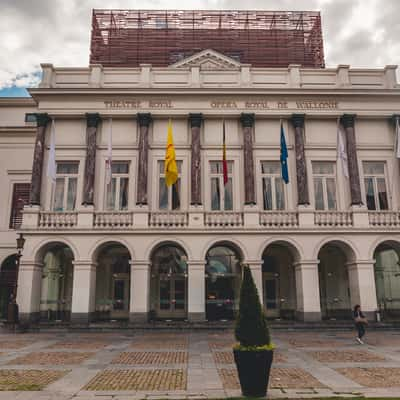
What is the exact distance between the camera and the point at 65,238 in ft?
67.3

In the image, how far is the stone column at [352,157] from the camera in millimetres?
21597

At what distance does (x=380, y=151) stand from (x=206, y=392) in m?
19.6

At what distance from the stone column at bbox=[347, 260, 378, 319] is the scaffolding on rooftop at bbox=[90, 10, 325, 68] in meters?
16.7

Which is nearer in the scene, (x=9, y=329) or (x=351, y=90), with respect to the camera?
(x=9, y=329)

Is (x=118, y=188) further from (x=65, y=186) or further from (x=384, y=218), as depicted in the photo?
(x=384, y=218)

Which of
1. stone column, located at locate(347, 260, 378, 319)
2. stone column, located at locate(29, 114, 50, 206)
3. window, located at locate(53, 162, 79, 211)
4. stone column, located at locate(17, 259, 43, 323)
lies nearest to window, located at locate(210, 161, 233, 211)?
stone column, located at locate(347, 260, 378, 319)

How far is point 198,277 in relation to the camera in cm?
2011

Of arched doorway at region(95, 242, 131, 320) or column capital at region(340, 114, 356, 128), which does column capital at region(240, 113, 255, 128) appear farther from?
arched doorway at region(95, 242, 131, 320)

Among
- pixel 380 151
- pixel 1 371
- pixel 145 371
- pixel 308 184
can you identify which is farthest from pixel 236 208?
pixel 1 371

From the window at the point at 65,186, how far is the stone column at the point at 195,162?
22.7ft

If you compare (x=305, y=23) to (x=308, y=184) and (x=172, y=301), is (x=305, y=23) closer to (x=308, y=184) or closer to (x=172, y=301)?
(x=308, y=184)

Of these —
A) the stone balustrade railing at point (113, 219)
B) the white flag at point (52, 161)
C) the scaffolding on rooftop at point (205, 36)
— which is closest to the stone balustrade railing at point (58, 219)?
the stone balustrade railing at point (113, 219)

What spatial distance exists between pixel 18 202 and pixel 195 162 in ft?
41.0

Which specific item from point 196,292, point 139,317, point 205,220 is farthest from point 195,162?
point 139,317
